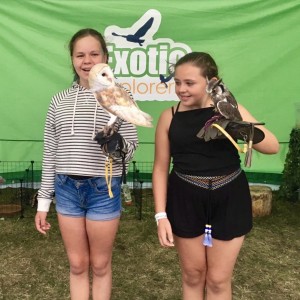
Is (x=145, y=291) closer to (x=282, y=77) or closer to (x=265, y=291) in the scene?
(x=265, y=291)

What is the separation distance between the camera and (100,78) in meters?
1.64

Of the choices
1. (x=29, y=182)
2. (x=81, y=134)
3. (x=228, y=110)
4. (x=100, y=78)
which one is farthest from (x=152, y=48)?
(x=228, y=110)

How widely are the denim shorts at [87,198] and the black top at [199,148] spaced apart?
39 cm

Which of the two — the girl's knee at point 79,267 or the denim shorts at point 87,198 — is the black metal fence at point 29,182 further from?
the denim shorts at point 87,198

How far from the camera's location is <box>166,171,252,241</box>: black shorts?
1819 mm

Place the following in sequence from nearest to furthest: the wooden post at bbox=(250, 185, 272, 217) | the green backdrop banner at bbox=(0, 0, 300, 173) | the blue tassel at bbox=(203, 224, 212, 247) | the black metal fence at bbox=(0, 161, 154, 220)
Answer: the blue tassel at bbox=(203, 224, 212, 247)
the wooden post at bbox=(250, 185, 272, 217)
the green backdrop banner at bbox=(0, 0, 300, 173)
the black metal fence at bbox=(0, 161, 154, 220)

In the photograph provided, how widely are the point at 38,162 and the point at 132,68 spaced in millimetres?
1780

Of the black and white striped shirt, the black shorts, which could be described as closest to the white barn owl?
the black and white striped shirt

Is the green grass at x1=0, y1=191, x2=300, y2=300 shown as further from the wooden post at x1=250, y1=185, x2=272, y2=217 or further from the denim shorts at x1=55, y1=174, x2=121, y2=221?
the denim shorts at x1=55, y1=174, x2=121, y2=221

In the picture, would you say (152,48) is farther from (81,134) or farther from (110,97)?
(110,97)

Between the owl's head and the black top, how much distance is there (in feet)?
1.28

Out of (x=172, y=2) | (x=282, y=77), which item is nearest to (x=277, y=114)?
(x=282, y=77)

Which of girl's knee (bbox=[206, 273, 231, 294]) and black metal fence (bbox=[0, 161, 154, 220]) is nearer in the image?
girl's knee (bbox=[206, 273, 231, 294])

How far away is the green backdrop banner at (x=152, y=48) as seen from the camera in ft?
15.4
